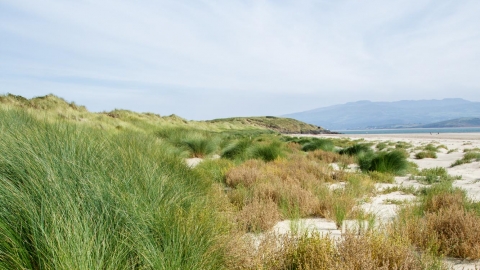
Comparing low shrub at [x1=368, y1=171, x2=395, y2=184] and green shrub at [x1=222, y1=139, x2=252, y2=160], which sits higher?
green shrub at [x1=222, y1=139, x2=252, y2=160]

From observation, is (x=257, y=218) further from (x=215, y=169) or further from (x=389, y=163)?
(x=389, y=163)

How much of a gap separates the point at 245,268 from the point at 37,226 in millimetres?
1352

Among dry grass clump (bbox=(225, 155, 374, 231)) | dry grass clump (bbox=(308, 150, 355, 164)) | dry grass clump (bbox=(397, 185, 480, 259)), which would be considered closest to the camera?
dry grass clump (bbox=(397, 185, 480, 259))

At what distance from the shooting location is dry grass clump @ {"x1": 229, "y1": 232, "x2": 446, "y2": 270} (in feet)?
6.22

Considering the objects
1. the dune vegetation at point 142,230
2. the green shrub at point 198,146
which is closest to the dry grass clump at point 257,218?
the dune vegetation at point 142,230

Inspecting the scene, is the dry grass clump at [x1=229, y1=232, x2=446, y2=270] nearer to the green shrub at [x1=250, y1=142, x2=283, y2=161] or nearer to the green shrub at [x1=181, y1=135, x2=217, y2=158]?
the green shrub at [x1=250, y1=142, x2=283, y2=161]

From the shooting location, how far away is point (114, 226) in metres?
1.93

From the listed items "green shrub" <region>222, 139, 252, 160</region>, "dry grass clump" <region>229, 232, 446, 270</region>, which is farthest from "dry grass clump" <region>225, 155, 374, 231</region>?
"green shrub" <region>222, 139, 252, 160</region>

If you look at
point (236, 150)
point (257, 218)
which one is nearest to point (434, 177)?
point (257, 218)

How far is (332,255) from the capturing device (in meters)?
2.03

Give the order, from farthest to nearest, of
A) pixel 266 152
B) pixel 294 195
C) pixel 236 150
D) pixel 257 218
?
pixel 236 150 < pixel 266 152 < pixel 294 195 < pixel 257 218

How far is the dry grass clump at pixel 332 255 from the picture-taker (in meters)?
1.90

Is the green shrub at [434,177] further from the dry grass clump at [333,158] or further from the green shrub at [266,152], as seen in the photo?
the green shrub at [266,152]

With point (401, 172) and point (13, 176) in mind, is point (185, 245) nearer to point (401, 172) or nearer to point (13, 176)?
point (13, 176)
